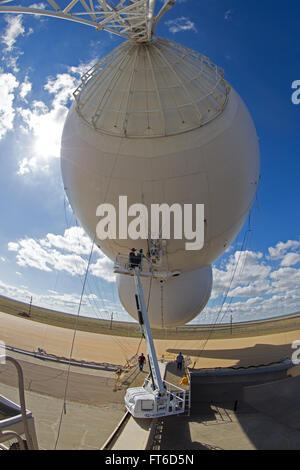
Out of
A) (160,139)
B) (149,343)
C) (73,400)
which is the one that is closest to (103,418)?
(73,400)

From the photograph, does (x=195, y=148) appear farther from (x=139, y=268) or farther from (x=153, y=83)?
(x=139, y=268)

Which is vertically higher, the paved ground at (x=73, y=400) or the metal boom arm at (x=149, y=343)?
the metal boom arm at (x=149, y=343)

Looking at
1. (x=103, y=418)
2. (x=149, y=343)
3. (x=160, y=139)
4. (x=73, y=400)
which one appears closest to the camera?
(x=149, y=343)

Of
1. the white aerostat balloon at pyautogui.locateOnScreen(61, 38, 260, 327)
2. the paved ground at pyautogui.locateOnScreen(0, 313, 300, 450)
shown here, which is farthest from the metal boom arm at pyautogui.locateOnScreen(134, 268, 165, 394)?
the white aerostat balloon at pyautogui.locateOnScreen(61, 38, 260, 327)

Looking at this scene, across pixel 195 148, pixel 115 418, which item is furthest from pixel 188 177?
pixel 115 418

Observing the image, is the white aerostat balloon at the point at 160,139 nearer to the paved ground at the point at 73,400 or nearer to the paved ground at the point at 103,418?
the paved ground at the point at 103,418

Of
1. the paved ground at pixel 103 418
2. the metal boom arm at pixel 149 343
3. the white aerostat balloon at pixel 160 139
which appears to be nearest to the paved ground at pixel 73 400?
the paved ground at pixel 103 418

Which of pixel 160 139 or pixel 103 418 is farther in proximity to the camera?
pixel 103 418

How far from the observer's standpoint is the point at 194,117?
8305 mm

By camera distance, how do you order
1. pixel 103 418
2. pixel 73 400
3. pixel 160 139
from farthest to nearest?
pixel 73 400 → pixel 103 418 → pixel 160 139

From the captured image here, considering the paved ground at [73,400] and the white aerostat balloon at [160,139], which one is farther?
the white aerostat balloon at [160,139]

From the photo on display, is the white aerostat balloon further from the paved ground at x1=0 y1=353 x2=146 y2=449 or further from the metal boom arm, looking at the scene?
the paved ground at x1=0 y1=353 x2=146 y2=449

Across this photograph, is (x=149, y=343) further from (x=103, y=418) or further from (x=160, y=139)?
(x=160, y=139)

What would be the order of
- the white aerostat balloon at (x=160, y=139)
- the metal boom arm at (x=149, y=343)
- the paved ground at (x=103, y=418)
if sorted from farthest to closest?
the white aerostat balloon at (x=160, y=139), the metal boom arm at (x=149, y=343), the paved ground at (x=103, y=418)
